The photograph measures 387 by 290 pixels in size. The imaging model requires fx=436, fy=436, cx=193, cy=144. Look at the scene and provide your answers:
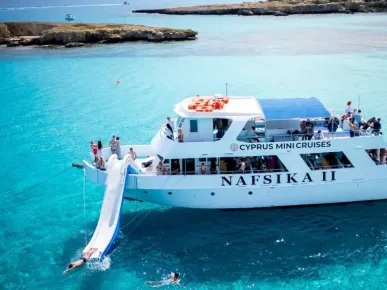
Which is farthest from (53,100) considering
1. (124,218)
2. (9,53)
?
(9,53)

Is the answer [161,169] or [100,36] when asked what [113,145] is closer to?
[161,169]

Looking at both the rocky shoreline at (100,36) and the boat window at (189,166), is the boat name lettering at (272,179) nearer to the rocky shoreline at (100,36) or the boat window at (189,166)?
the boat window at (189,166)

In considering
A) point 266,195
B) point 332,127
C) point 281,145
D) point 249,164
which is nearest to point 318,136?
point 332,127

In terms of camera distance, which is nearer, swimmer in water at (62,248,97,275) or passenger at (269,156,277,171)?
swimmer in water at (62,248,97,275)

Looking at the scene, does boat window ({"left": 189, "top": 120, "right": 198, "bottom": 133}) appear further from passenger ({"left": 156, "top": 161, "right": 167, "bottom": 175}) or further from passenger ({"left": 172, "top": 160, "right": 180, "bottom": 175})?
passenger ({"left": 156, "top": 161, "right": 167, "bottom": 175})

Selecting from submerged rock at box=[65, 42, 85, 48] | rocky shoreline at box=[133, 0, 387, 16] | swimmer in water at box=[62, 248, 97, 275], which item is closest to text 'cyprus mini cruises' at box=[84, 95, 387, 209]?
swimmer in water at box=[62, 248, 97, 275]

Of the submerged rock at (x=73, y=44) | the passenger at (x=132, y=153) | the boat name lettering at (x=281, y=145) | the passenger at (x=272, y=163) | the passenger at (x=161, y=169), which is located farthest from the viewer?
the submerged rock at (x=73, y=44)

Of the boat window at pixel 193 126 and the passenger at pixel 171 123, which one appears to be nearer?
the boat window at pixel 193 126

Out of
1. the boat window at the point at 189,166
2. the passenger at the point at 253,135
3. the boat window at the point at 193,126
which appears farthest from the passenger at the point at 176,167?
the passenger at the point at 253,135
